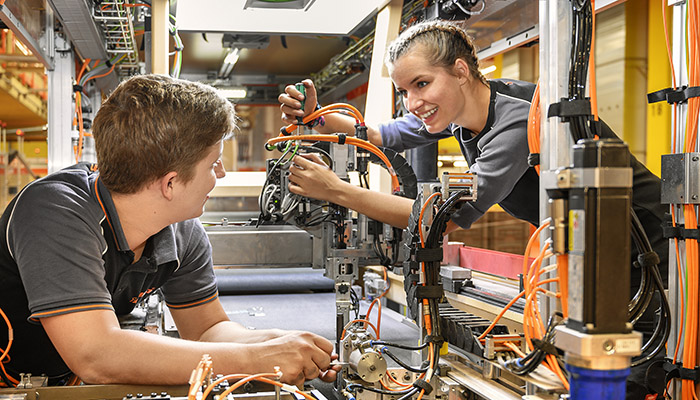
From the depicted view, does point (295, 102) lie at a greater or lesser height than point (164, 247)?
greater

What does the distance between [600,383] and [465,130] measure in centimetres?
134

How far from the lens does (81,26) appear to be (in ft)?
10.6

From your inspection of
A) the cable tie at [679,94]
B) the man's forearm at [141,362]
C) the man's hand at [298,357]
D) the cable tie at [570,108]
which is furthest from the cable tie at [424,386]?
the cable tie at [679,94]

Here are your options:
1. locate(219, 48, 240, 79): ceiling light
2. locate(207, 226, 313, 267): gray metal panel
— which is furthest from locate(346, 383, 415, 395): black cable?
locate(219, 48, 240, 79): ceiling light

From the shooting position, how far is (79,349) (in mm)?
1157

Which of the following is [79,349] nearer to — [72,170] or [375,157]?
[72,170]

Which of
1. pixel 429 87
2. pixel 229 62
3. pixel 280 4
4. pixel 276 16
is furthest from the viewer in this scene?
pixel 229 62

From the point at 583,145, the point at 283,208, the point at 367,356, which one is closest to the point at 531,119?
the point at 583,145

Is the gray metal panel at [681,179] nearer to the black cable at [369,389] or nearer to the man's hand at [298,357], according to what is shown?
the black cable at [369,389]

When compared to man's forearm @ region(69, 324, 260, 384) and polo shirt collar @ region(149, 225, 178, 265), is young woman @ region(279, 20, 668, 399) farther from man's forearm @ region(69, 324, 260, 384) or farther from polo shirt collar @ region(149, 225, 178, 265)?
man's forearm @ region(69, 324, 260, 384)

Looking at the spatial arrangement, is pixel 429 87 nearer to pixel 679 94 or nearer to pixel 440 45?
pixel 440 45

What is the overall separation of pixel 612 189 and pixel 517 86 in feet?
4.20

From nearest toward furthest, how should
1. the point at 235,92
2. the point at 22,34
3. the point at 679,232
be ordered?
the point at 679,232 < the point at 22,34 < the point at 235,92

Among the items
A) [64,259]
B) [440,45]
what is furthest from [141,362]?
[440,45]
